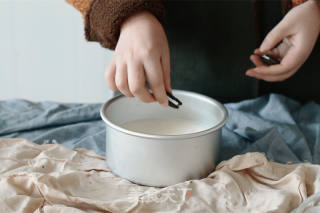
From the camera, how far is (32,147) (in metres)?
0.69

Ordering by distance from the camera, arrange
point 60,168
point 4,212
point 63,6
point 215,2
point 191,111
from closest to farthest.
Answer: point 4,212, point 60,168, point 191,111, point 215,2, point 63,6

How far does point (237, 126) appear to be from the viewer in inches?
32.0

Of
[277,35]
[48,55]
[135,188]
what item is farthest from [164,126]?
[48,55]

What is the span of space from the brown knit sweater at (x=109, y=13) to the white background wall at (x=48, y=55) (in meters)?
0.57

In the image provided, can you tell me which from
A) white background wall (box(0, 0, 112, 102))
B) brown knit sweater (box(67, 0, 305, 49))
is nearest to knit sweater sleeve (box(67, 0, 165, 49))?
brown knit sweater (box(67, 0, 305, 49))

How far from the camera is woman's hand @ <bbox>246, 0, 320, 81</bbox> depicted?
74 centimetres

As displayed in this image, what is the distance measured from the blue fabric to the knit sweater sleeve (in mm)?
169

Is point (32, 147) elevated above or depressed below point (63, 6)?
below

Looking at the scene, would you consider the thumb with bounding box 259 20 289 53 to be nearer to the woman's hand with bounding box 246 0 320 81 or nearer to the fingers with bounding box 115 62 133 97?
the woman's hand with bounding box 246 0 320 81

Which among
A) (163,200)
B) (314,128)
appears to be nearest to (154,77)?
(163,200)

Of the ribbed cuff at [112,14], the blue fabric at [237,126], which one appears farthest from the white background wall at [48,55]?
the ribbed cuff at [112,14]

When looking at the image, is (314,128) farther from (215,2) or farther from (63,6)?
(63,6)

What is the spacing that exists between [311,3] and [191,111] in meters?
0.29

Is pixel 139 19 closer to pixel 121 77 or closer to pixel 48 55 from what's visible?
pixel 121 77
